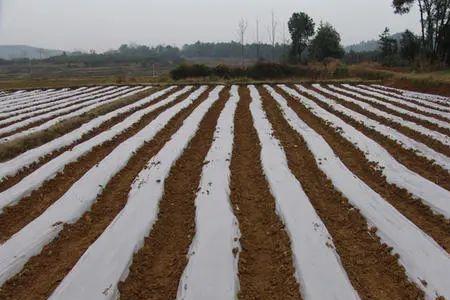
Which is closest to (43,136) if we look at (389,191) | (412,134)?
(389,191)

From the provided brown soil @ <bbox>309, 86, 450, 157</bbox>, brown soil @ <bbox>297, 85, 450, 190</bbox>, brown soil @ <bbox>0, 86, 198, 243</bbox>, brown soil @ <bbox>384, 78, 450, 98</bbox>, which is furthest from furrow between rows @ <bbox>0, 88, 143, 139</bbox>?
brown soil @ <bbox>384, 78, 450, 98</bbox>

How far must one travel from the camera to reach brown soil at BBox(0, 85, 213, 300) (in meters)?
2.79

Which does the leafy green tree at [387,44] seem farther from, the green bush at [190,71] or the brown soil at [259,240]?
the brown soil at [259,240]

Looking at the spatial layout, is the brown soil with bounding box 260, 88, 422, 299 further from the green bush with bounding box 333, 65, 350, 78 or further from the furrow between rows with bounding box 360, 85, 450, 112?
the green bush with bounding box 333, 65, 350, 78

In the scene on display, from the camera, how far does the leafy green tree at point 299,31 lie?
29.5 meters

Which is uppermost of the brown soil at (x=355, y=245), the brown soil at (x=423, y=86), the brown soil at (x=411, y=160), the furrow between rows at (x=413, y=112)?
the brown soil at (x=423, y=86)

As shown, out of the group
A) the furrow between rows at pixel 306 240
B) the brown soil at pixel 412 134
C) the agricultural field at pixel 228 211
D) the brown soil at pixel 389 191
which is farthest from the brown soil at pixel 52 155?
the brown soil at pixel 412 134

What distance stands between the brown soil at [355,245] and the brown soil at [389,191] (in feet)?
1.53

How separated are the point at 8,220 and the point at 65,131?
3.86 m

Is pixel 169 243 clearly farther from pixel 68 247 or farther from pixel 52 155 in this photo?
pixel 52 155

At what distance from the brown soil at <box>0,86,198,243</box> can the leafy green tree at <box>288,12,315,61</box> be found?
83.8ft

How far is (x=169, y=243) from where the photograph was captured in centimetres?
333

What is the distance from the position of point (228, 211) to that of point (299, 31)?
2834 cm

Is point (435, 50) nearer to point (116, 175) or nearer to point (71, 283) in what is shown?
point (116, 175)
